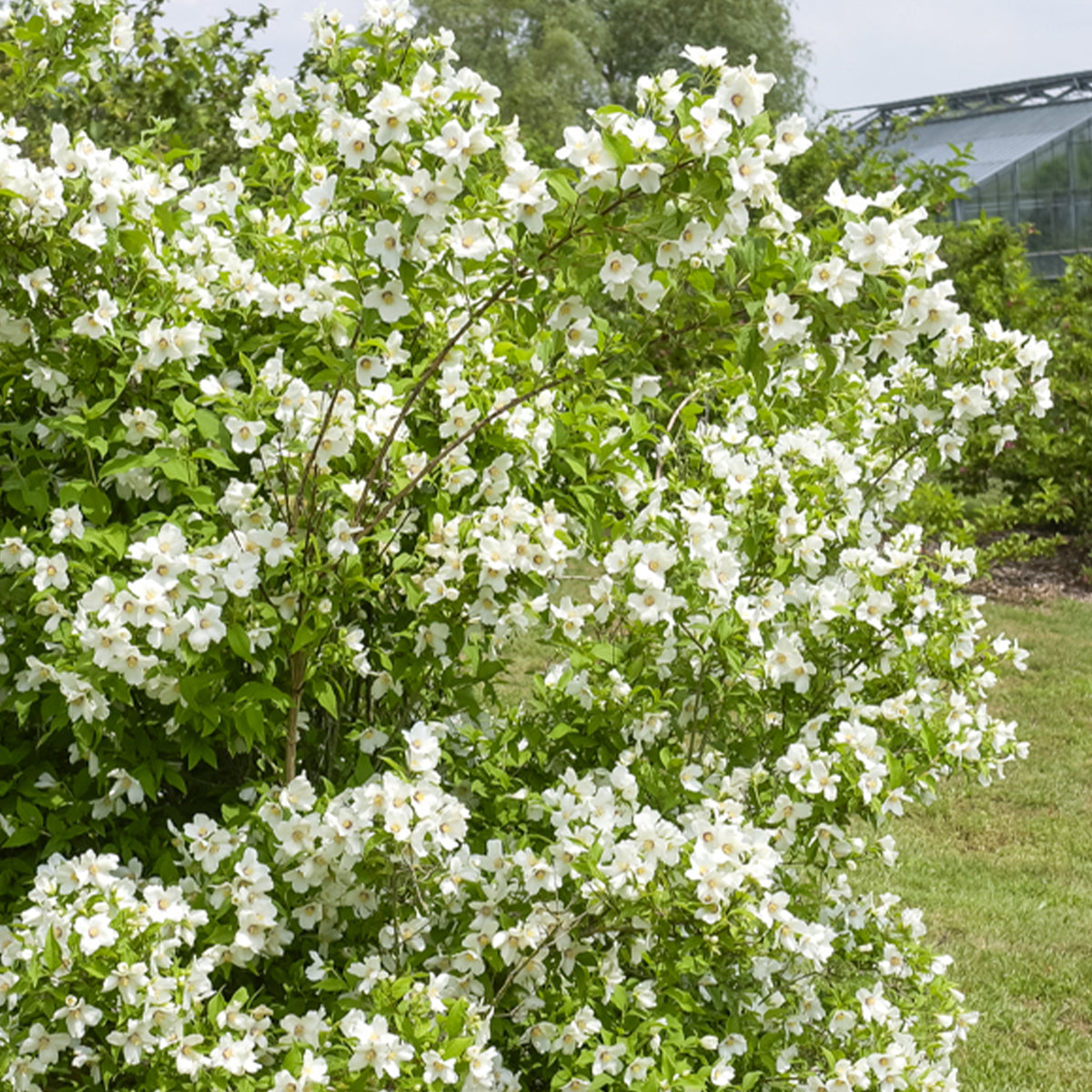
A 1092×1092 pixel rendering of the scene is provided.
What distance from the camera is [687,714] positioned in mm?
2746

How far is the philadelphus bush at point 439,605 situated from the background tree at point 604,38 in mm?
31890

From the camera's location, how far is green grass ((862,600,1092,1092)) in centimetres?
369

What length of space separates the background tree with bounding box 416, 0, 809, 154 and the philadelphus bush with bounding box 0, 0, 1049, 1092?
31.9 meters

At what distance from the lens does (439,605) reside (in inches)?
96.0

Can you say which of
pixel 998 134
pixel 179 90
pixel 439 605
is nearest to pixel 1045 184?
pixel 998 134

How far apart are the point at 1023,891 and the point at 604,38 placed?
35132 mm

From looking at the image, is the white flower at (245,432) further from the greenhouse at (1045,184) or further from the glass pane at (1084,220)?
the glass pane at (1084,220)

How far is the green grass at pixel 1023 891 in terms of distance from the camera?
3.69 m

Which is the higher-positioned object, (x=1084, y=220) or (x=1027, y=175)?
(x=1027, y=175)

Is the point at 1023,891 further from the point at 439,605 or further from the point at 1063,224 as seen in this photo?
the point at 1063,224

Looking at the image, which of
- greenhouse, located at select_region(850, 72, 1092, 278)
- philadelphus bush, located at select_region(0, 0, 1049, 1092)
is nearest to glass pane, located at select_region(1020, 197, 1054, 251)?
greenhouse, located at select_region(850, 72, 1092, 278)

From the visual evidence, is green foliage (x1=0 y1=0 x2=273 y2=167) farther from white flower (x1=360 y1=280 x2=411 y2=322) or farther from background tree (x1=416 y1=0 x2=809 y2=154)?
background tree (x1=416 y1=0 x2=809 y2=154)

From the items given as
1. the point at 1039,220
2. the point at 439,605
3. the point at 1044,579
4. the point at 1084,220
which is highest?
the point at 1039,220

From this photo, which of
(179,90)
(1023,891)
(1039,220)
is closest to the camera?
(1023,891)
